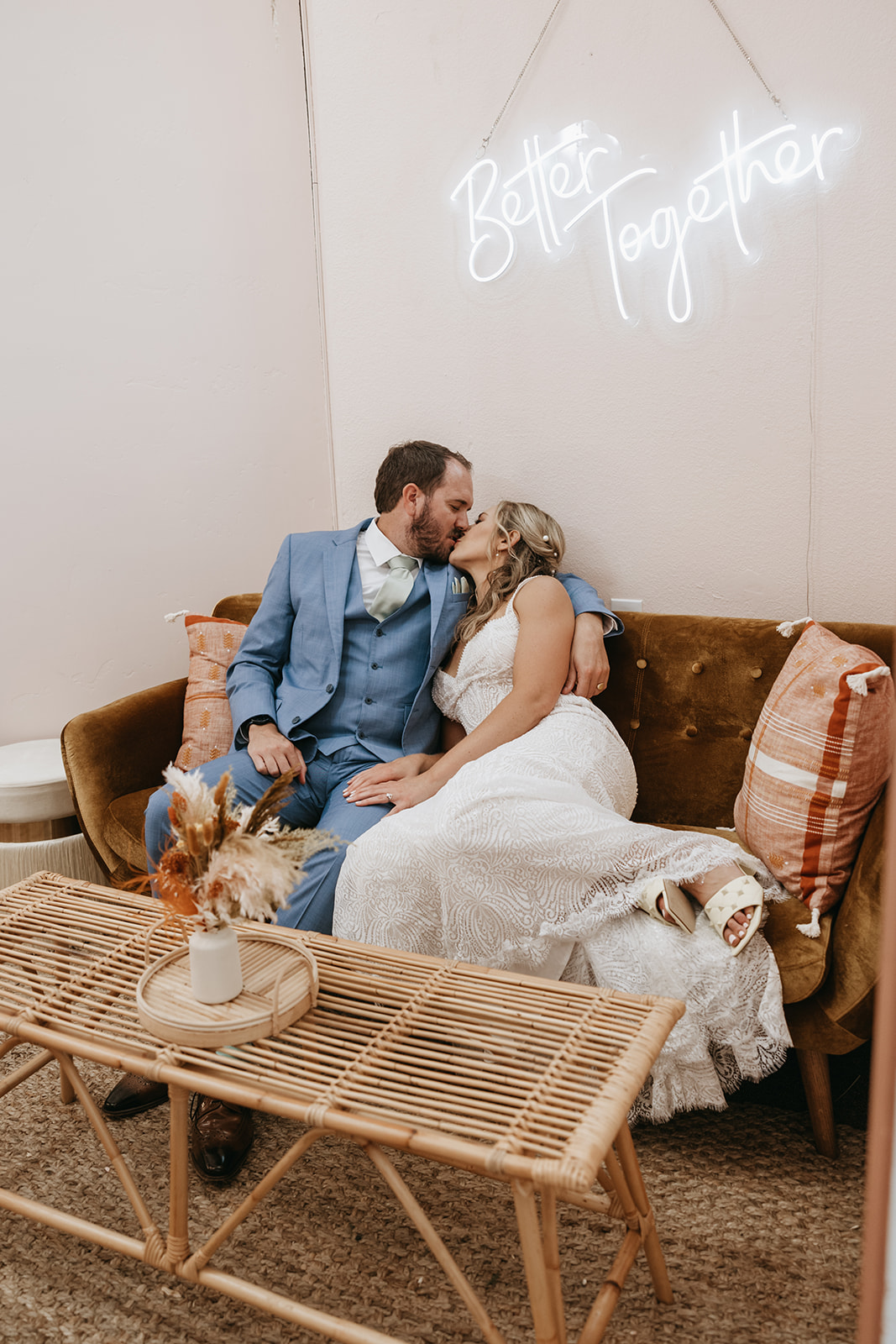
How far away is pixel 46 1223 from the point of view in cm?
149

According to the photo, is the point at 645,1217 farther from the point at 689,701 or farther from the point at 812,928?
the point at 689,701

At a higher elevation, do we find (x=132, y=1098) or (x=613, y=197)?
(x=613, y=197)

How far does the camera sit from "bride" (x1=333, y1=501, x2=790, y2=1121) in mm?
1571

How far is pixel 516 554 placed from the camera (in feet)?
7.39

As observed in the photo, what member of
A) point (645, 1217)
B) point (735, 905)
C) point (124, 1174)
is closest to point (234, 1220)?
point (124, 1174)

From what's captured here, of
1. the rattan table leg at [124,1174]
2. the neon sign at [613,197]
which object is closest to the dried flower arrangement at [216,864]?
the rattan table leg at [124,1174]

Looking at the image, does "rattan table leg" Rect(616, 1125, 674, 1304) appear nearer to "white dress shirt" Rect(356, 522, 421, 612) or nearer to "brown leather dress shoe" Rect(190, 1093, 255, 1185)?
"brown leather dress shoe" Rect(190, 1093, 255, 1185)

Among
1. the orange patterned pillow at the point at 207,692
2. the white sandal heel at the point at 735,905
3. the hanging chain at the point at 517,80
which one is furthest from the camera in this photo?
the orange patterned pillow at the point at 207,692

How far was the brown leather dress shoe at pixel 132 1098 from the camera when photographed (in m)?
1.82

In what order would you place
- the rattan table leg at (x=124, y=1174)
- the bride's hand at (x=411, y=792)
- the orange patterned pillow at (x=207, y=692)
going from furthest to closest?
the orange patterned pillow at (x=207, y=692), the bride's hand at (x=411, y=792), the rattan table leg at (x=124, y=1174)

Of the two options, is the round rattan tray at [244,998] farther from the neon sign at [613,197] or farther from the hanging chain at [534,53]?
the hanging chain at [534,53]

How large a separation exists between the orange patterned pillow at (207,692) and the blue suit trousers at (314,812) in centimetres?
15

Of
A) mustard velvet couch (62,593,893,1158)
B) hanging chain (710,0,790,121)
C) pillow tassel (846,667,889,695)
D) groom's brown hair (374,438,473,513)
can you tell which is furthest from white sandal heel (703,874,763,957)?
hanging chain (710,0,790,121)

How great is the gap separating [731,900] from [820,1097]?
0.40 metres
